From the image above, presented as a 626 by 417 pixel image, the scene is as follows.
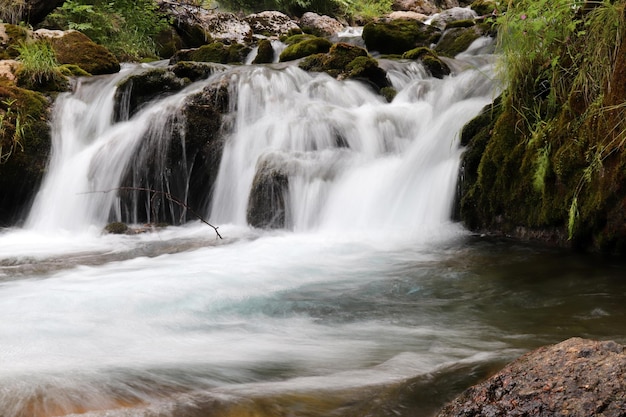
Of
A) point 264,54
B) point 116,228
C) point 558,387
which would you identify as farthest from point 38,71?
point 558,387

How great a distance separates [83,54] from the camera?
10000 millimetres

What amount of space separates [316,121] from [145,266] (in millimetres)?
3381

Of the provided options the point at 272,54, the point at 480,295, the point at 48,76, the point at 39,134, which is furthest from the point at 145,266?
the point at 272,54

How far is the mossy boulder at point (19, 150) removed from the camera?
709 cm

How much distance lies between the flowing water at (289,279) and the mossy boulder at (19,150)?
20 cm

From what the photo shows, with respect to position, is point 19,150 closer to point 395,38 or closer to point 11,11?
point 11,11

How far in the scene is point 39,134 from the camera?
7.52 meters

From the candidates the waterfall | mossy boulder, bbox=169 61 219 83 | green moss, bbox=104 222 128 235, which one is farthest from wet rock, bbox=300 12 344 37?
green moss, bbox=104 222 128 235

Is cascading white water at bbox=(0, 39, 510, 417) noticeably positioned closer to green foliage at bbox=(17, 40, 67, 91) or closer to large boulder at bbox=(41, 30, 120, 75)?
green foliage at bbox=(17, 40, 67, 91)

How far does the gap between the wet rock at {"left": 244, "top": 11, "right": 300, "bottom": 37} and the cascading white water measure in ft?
26.2

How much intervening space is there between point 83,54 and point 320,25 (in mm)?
9643

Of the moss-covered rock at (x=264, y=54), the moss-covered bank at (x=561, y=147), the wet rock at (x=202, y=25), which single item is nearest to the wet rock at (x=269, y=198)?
the moss-covered bank at (x=561, y=147)

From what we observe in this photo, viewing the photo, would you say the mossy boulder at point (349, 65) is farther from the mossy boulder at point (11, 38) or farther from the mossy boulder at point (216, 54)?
the mossy boulder at point (11, 38)

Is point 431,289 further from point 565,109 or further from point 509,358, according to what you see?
point 565,109
